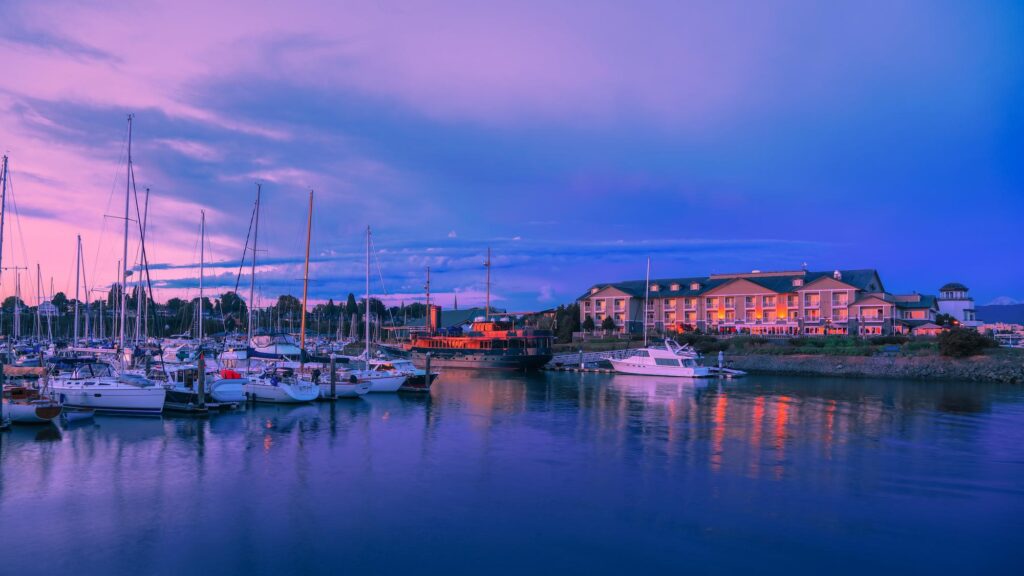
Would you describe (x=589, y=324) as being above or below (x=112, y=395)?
above

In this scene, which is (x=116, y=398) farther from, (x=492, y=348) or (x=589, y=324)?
(x=589, y=324)

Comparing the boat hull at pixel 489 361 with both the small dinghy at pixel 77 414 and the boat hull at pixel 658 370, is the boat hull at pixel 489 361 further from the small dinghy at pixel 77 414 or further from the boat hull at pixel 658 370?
the small dinghy at pixel 77 414

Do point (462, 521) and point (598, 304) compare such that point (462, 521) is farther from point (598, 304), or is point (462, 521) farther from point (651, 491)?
point (598, 304)

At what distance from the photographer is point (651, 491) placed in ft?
65.5

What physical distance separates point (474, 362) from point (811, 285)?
48722mm

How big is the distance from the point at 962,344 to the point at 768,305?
3225 centimetres

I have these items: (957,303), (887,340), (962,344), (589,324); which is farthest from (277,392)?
(957,303)

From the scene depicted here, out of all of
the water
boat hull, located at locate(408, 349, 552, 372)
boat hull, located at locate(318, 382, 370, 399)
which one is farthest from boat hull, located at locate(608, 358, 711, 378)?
boat hull, located at locate(318, 382, 370, 399)

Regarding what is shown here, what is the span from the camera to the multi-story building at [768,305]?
88.1 meters

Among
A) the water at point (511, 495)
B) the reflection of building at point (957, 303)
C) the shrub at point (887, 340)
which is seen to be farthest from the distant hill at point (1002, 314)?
the water at point (511, 495)

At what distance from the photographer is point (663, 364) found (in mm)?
67625

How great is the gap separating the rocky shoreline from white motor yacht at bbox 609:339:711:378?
30.0 ft

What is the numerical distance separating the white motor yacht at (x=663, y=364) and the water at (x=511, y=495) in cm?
2978

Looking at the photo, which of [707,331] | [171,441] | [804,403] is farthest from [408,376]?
[707,331]
